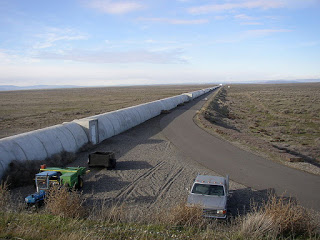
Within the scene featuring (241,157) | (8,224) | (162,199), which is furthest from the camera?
(241,157)

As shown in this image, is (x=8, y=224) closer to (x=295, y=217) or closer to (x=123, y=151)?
(x=295, y=217)

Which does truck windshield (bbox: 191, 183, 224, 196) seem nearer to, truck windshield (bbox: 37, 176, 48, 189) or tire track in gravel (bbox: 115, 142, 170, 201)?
tire track in gravel (bbox: 115, 142, 170, 201)

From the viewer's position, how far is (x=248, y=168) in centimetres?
1622

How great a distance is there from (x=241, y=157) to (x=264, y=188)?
5059mm

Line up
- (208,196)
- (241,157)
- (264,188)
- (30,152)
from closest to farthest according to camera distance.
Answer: (208,196) < (264,188) < (30,152) < (241,157)

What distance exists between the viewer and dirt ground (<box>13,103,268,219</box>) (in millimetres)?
11617

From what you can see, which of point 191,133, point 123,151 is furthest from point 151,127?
point 123,151

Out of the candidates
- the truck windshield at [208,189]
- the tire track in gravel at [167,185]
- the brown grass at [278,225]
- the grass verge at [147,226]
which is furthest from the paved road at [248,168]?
the truck windshield at [208,189]

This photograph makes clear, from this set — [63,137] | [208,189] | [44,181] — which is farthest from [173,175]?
[63,137]

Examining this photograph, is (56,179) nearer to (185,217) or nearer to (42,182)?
(42,182)

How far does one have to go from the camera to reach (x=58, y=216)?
8500mm

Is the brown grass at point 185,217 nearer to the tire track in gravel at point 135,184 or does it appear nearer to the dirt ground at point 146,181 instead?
the dirt ground at point 146,181

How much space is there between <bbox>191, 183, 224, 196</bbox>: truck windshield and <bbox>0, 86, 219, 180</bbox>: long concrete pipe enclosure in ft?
28.2

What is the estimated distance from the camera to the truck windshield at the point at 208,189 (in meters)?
10.9
